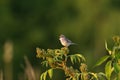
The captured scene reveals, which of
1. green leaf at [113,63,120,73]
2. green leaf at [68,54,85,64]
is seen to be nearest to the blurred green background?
green leaf at [68,54,85,64]

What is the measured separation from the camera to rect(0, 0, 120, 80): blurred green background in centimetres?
2959

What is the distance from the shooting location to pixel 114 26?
2941 centimetres

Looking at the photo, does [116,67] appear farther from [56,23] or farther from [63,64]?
[56,23]

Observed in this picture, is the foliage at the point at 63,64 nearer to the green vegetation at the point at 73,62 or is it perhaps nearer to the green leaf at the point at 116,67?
the green vegetation at the point at 73,62

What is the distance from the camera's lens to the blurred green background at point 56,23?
29594 millimetres

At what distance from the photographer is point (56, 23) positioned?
104 ft

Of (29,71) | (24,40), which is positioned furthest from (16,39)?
(29,71)

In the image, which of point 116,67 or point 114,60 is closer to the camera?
point 116,67

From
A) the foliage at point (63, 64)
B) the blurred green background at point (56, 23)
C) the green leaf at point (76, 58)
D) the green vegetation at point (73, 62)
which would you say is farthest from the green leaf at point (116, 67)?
the blurred green background at point (56, 23)

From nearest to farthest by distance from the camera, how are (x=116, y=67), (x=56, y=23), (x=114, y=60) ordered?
(x=116, y=67)
(x=114, y=60)
(x=56, y=23)

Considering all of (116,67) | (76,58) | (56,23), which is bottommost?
(116,67)

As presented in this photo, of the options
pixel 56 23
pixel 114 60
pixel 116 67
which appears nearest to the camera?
pixel 116 67

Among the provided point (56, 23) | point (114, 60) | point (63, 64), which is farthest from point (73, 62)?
point (56, 23)

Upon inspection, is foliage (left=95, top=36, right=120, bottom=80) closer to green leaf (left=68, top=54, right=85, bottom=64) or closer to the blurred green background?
green leaf (left=68, top=54, right=85, bottom=64)
